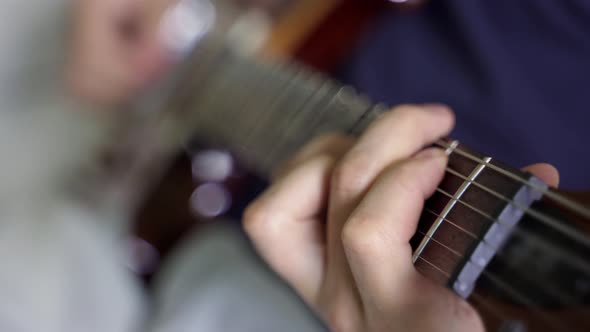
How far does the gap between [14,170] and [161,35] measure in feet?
1.28

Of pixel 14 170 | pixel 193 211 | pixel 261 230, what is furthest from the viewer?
pixel 14 170

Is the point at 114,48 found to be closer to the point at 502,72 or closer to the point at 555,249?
the point at 502,72

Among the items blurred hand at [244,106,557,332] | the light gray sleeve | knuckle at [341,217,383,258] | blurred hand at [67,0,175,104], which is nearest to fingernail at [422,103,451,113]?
blurred hand at [244,106,557,332]

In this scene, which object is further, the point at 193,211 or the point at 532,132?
the point at 193,211

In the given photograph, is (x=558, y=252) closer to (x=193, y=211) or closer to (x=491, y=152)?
(x=491, y=152)

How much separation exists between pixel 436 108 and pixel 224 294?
15.3 inches

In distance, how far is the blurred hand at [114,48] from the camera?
2.42 ft

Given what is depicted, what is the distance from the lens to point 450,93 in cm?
41

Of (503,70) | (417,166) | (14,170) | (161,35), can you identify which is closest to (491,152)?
(417,166)

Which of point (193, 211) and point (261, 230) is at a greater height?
point (261, 230)

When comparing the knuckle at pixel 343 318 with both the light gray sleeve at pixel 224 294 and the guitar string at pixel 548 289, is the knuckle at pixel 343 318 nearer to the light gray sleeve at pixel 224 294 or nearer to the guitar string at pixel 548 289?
the guitar string at pixel 548 289

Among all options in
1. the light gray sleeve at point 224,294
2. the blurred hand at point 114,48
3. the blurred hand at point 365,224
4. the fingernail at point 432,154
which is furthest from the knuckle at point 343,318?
the blurred hand at point 114,48

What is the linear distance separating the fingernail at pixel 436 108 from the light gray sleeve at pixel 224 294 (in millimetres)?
310

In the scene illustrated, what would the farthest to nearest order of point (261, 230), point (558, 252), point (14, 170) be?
point (14, 170) < point (261, 230) < point (558, 252)
